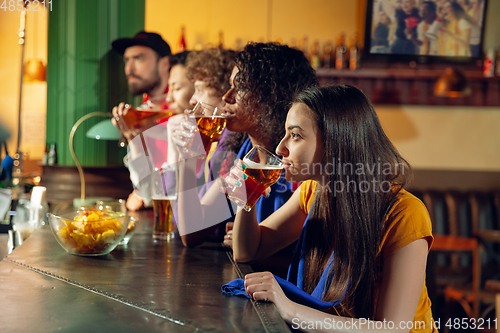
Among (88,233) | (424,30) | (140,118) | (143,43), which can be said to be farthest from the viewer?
(424,30)

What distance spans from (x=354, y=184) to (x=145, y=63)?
204 cm

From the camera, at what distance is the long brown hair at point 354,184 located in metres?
1.09

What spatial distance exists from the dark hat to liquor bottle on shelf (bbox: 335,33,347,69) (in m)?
1.87

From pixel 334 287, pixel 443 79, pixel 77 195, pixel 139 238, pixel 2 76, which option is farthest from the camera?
pixel 2 76

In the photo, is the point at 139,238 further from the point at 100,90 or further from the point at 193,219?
the point at 100,90

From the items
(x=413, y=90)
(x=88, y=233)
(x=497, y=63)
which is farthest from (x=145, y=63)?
(x=497, y=63)

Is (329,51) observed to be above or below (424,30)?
below

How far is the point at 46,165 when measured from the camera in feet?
9.23

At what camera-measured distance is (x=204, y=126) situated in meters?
1.30

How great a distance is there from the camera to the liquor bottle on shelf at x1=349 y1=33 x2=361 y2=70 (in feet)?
13.6

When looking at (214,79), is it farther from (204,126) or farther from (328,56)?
(328,56)

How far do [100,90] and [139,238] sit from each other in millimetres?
1690

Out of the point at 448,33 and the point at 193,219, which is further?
the point at 448,33

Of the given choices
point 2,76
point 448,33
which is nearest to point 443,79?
point 448,33
